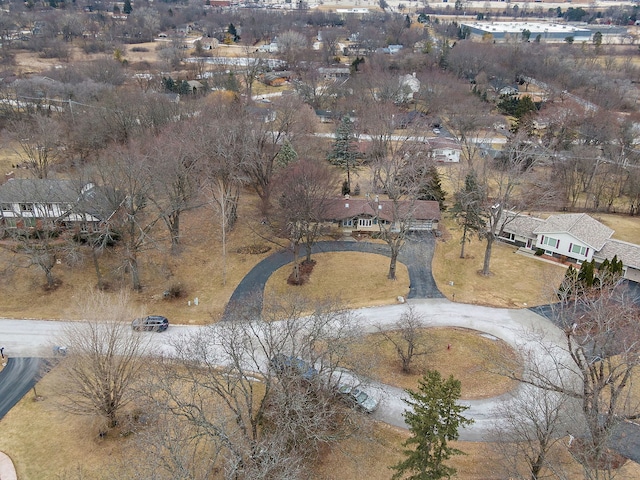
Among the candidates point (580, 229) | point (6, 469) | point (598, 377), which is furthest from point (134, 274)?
point (580, 229)

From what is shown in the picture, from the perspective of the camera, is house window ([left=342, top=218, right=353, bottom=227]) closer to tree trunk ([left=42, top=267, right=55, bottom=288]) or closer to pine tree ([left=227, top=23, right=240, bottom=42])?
tree trunk ([left=42, top=267, right=55, bottom=288])

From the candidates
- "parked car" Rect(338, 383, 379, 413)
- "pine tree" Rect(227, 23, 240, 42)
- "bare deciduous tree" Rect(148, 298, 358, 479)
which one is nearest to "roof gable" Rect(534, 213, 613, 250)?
"parked car" Rect(338, 383, 379, 413)

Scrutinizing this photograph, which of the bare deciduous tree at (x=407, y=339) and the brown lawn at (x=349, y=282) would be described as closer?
the bare deciduous tree at (x=407, y=339)

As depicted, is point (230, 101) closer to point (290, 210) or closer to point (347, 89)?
point (347, 89)

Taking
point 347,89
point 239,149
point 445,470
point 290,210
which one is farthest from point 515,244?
point 347,89

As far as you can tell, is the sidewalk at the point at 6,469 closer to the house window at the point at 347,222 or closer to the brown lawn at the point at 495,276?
the brown lawn at the point at 495,276

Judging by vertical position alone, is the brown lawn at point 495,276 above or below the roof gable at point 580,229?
below

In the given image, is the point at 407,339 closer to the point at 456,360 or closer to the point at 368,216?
the point at 456,360

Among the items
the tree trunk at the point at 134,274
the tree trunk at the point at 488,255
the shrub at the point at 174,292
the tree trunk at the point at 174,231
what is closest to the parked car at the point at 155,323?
the shrub at the point at 174,292
